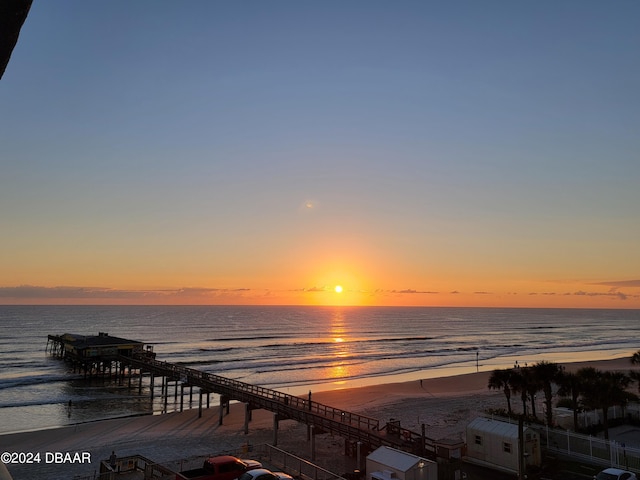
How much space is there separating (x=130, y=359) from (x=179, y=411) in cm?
1658

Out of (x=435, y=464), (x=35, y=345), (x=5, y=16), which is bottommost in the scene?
(x=35, y=345)

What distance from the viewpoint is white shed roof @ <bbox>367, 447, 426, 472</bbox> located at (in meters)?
20.0

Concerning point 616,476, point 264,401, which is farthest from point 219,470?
point 616,476

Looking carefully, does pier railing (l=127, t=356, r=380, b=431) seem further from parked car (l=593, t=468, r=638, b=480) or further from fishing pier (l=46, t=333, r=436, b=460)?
parked car (l=593, t=468, r=638, b=480)

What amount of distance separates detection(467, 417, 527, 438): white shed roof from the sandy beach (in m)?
7.35

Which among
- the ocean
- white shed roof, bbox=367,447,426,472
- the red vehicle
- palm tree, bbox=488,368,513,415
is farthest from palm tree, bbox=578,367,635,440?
the ocean

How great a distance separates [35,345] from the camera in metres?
107

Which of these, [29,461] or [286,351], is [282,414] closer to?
[29,461]

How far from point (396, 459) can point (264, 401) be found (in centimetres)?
1614

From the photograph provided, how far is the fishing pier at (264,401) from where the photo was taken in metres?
25.9

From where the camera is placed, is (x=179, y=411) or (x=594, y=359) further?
(x=594, y=359)

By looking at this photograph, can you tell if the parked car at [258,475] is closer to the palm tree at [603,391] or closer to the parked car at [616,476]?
the parked car at [616,476]

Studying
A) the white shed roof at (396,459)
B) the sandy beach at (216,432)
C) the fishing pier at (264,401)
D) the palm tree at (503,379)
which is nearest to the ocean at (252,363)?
the fishing pier at (264,401)

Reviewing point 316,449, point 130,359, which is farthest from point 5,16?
point 130,359
